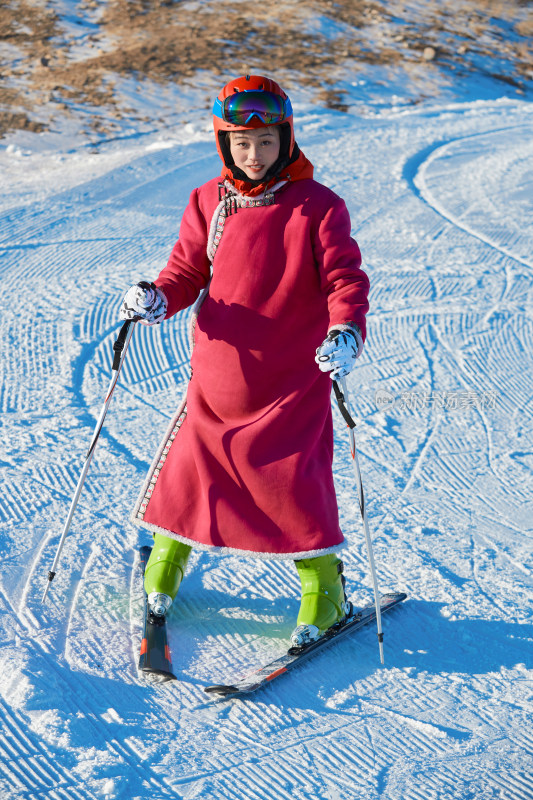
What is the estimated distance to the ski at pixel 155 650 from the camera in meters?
2.39

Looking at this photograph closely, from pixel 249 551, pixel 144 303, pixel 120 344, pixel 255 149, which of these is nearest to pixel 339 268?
pixel 255 149

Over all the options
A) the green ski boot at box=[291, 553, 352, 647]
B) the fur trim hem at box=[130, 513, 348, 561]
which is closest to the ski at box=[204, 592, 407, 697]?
the green ski boot at box=[291, 553, 352, 647]

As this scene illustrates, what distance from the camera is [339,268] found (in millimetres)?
2389

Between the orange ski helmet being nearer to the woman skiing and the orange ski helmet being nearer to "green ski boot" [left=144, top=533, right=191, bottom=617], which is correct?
the woman skiing

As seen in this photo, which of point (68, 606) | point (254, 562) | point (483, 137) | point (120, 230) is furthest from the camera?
point (483, 137)

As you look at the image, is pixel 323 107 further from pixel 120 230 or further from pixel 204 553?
pixel 204 553

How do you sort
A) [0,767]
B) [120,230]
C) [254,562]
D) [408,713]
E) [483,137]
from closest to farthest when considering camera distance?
[0,767], [408,713], [254,562], [120,230], [483,137]

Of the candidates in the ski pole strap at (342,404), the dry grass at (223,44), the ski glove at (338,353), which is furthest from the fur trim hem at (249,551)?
the dry grass at (223,44)

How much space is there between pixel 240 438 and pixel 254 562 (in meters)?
0.67

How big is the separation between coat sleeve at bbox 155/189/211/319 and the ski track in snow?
90 centimetres

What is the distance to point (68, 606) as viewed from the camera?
2.67m

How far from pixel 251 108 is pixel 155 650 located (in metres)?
1.45

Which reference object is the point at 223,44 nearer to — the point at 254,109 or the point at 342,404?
the point at 254,109

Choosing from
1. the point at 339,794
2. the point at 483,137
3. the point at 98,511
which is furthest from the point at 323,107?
the point at 339,794
